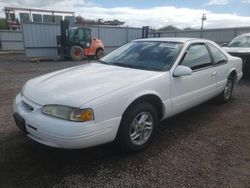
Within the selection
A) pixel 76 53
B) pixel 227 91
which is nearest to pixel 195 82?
pixel 227 91

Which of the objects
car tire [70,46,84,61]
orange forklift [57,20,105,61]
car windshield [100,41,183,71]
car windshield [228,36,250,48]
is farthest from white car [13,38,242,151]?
orange forklift [57,20,105,61]

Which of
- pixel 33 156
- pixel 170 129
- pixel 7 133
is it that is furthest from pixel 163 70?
pixel 7 133

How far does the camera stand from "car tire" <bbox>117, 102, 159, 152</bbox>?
2822 millimetres

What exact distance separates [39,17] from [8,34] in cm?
400

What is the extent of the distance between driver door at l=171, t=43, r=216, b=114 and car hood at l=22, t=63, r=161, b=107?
0.52 metres

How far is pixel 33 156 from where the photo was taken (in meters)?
2.97

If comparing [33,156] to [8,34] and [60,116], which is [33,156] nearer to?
[60,116]

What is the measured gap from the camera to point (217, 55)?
4.65 metres

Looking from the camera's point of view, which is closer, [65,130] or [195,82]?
[65,130]

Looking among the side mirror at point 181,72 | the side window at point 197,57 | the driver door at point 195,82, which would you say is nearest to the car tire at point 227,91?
the driver door at point 195,82

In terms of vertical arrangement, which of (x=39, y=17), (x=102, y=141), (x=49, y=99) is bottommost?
(x=102, y=141)

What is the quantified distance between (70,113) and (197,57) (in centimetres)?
255

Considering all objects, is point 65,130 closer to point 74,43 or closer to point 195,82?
point 195,82

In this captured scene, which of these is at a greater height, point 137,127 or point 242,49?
point 242,49
